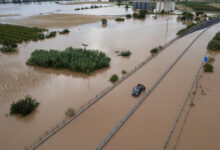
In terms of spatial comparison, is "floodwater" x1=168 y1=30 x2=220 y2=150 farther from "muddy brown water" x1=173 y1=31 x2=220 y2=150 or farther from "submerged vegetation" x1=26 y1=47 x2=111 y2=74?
"submerged vegetation" x1=26 y1=47 x2=111 y2=74

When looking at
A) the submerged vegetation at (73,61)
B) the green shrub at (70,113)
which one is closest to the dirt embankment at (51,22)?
the submerged vegetation at (73,61)

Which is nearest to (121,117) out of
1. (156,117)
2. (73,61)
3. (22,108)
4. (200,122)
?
(156,117)

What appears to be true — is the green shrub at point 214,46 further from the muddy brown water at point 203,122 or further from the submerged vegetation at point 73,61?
the submerged vegetation at point 73,61

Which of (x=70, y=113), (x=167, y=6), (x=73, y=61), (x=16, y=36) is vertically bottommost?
(x=70, y=113)

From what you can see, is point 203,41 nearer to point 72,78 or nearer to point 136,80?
point 136,80

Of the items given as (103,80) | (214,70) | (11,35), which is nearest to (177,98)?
(103,80)

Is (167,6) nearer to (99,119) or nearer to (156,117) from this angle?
(156,117)
